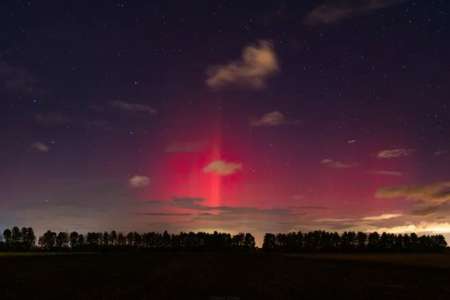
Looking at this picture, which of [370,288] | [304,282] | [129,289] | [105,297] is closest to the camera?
[105,297]

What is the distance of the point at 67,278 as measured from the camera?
39.8 meters

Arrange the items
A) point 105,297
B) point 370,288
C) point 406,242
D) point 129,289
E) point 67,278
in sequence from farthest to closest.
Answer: point 406,242 < point 67,278 < point 370,288 < point 129,289 < point 105,297

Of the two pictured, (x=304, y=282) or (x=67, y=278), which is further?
(x=67, y=278)

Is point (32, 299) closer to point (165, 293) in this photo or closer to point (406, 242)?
point (165, 293)

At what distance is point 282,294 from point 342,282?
11.0 metres

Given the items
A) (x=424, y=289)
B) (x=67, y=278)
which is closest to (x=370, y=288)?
(x=424, y=289)

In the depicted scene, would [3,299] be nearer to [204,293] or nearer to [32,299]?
[32,299]

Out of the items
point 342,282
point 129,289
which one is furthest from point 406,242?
point 129,289

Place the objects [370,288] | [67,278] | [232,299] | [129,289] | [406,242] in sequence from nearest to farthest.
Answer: [232,299]
[129,289]
[370,288]
[67,278]
[406,242]

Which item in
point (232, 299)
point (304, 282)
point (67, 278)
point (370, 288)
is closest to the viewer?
point (232, 299)

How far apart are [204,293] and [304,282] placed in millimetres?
11788

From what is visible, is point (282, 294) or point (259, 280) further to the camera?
point (259, 280)

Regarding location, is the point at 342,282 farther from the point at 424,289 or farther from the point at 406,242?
the point at 406,242

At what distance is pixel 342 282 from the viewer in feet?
122
